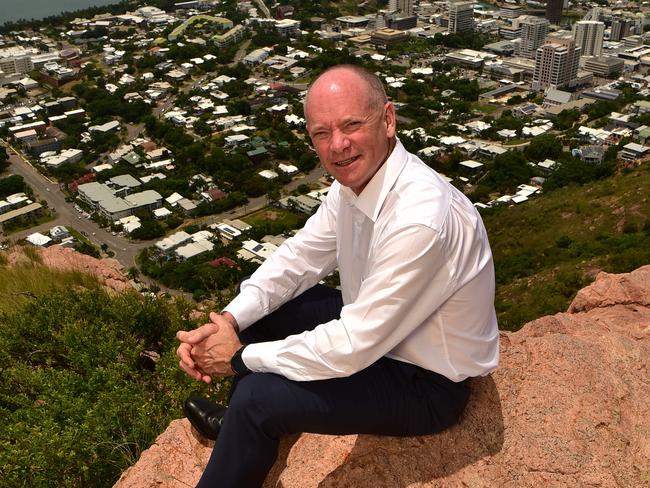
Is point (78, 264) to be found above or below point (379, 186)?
below

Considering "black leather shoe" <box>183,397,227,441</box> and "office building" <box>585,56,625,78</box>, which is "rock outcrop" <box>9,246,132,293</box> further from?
"office building" <box>585,56,625,78</box>

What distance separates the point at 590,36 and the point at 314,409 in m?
28.9

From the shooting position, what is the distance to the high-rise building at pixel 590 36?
85.7ft

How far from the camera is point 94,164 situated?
57.4 feet

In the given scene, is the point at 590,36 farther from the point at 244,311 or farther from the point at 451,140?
the point at 244,311

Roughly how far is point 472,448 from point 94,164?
17.6 m

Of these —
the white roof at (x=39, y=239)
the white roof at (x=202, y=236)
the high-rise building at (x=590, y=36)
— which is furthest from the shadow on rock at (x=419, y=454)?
the high-rise building at (x=590, y=36)

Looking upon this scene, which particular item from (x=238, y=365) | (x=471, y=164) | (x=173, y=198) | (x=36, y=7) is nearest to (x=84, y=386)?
(x=238, y=365)

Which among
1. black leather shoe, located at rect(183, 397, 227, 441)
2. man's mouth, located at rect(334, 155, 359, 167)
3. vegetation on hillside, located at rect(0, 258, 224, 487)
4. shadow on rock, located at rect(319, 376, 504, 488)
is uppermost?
man's mouth, located at rect(334, 155, 359, 167)

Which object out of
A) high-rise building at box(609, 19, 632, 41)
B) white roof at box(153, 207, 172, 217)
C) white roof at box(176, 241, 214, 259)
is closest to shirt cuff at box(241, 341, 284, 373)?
white roof at box(176, 241, 214, 259)

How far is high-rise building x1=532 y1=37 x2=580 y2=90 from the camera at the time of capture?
73.3ft

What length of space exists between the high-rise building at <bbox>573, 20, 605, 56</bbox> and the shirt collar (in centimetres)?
2808

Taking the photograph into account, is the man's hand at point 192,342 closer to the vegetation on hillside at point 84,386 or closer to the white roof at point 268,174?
the vegetation on hillside at point 84,386

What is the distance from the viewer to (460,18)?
3092 centimetres
